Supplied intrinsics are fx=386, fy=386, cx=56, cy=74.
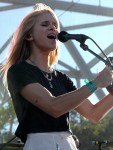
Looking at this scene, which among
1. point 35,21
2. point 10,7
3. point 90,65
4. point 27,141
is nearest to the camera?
point 27,141

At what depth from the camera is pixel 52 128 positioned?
136 cm

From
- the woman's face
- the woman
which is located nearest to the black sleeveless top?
the woman

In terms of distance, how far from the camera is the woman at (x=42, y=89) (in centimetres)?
133

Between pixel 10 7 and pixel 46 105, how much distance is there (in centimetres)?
474

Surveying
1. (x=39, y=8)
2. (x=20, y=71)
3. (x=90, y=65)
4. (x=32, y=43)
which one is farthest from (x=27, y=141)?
(x=90, y=65)

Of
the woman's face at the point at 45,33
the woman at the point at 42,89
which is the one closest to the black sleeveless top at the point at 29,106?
the woman at the point at 42,89

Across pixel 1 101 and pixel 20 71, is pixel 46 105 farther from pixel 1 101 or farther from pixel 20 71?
pixel 1 101

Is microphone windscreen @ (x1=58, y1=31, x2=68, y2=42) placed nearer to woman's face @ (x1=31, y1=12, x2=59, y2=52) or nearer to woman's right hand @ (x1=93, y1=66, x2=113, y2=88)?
woman's face @ (x1=31, y1=12, x2=59, y2=52)

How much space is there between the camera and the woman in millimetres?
1333

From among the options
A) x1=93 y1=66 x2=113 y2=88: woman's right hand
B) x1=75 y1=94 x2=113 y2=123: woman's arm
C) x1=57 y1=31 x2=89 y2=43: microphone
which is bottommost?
x1=75 y1=94 x2=113 y2=123: woman's arm

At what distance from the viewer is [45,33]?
153 centimetres

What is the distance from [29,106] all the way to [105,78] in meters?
0.29

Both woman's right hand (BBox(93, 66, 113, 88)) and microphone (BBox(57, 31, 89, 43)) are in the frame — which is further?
microphone (BBox(57, 31, 89, 43))

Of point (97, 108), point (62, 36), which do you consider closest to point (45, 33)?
point (62, 36)
